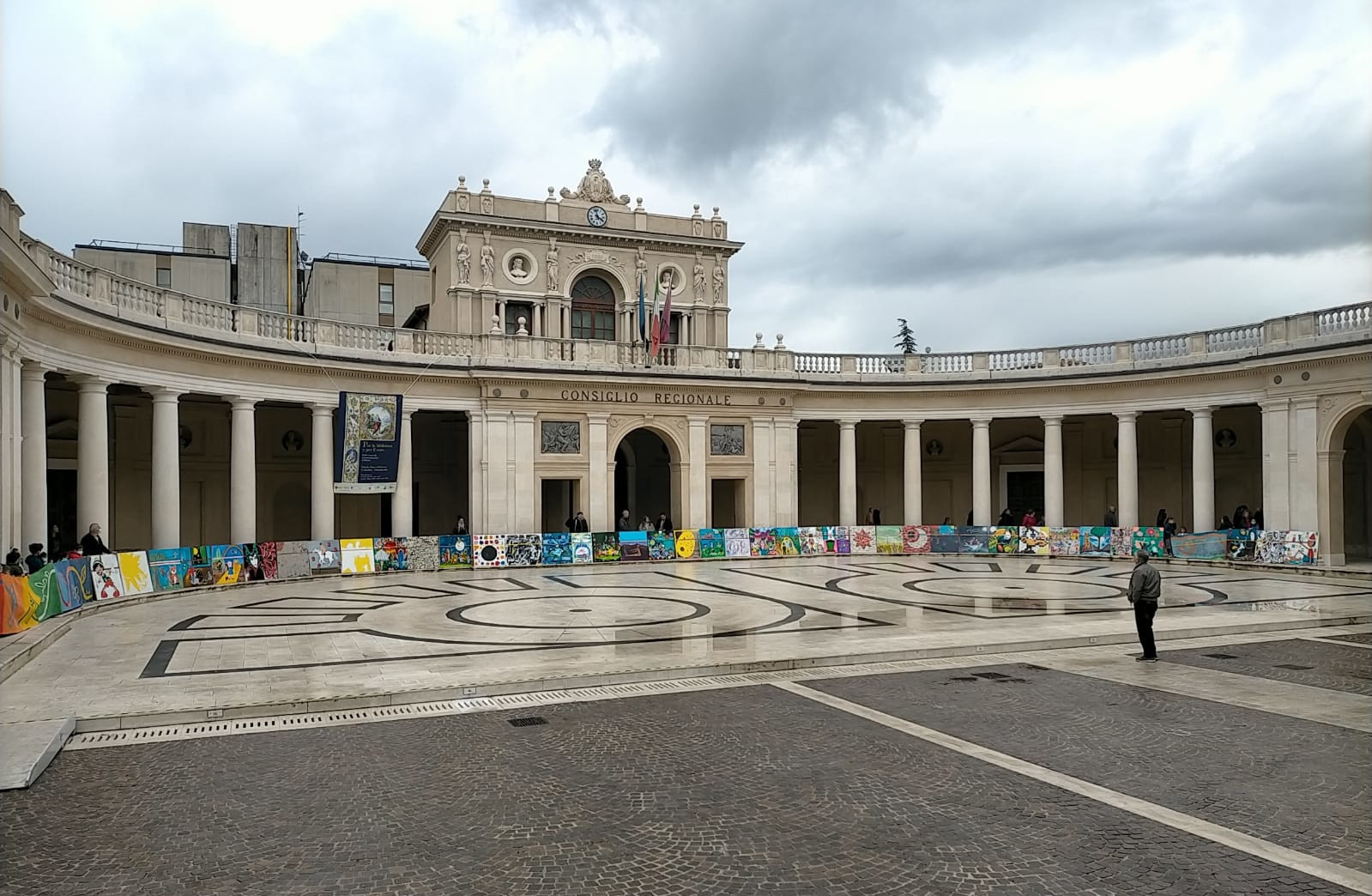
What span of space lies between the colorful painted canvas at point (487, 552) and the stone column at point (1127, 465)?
2367cm

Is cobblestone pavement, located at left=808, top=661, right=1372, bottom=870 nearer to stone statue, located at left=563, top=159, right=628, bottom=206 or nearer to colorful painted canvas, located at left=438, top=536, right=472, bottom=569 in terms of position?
colorful painted canvas, located at left=438, top=536, right=472, bottom=569

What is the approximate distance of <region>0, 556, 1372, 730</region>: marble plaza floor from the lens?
13.0 metres

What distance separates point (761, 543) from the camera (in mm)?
36562

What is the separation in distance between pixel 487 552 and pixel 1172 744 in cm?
2590

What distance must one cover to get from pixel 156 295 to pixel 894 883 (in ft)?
88.6

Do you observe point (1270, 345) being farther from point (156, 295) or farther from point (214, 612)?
point (156, 295)

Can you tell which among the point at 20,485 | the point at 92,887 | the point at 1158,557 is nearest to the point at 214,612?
the point at 20,485

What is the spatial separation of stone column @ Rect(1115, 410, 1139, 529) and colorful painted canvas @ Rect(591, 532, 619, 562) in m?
19.6

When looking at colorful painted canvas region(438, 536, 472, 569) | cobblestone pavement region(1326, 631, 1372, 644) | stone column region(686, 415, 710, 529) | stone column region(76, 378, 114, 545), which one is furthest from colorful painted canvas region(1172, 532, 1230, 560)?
stone column region(76, 378, 114, 545)

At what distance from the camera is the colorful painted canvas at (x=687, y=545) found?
117 ft

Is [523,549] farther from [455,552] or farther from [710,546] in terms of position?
[710,546]

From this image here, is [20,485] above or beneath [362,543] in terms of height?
above

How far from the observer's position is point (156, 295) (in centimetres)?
2664

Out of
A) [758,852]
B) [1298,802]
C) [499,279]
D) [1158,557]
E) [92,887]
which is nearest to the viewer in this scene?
[92,887]
